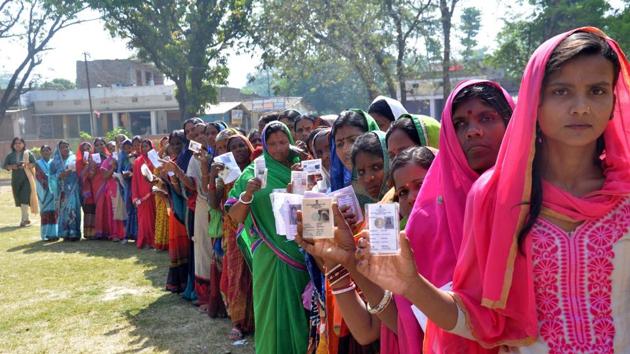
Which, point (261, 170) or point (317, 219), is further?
point (261, 170)

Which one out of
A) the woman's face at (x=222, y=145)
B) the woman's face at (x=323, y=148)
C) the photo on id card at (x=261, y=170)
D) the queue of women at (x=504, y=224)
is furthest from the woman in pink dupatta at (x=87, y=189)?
the queue of women at (x=504, y=224)

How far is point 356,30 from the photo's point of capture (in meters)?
20.8

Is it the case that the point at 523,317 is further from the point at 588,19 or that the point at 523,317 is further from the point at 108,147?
the point at 588,19

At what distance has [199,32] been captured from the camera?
25.3 meters

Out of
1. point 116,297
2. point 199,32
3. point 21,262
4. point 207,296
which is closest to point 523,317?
point 207,296

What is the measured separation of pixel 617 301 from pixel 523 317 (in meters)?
0.24

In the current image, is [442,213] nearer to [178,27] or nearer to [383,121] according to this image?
[383,121]

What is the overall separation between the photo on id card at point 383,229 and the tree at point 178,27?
24484 millimetres

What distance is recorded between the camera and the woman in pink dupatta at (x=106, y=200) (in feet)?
37.2

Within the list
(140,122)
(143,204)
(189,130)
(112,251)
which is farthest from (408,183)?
(140,122)

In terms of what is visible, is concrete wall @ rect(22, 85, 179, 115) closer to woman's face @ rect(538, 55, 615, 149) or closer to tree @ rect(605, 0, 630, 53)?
tree @ rect(605, 0, 630, 53)

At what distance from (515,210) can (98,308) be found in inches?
241

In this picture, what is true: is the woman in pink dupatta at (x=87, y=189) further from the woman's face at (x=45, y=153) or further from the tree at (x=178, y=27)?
the tree at (x=178, y=27)

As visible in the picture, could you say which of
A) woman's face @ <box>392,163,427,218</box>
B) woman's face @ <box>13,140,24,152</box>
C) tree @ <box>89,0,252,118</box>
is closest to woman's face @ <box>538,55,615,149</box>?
woman's face @ <box>392,163,427,218</box>
